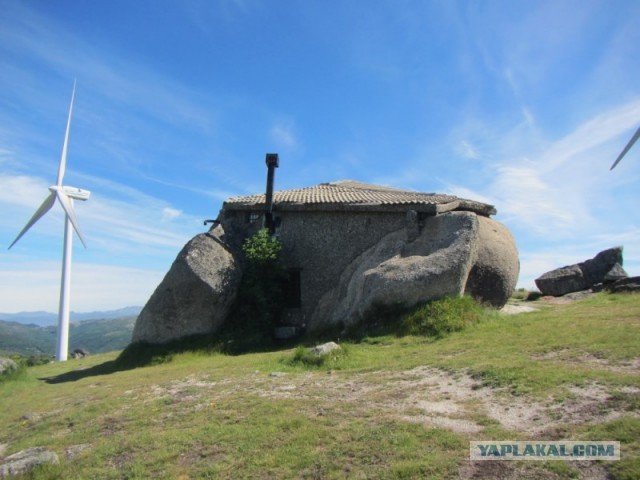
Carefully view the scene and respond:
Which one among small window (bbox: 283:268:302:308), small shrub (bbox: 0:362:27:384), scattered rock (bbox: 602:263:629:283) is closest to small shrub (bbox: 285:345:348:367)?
small window (bbox: 283:268:302:308)

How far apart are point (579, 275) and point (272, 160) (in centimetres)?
1453

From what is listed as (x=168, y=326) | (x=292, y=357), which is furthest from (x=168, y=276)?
(x=292, y=357)

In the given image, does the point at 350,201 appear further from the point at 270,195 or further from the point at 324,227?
the point at 270,195

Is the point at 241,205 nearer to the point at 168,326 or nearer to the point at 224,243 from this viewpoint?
the point at 224,243

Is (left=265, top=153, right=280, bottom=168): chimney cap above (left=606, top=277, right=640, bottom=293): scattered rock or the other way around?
above

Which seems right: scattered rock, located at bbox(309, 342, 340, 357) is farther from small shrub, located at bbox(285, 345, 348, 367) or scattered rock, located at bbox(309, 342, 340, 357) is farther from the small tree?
the small tree

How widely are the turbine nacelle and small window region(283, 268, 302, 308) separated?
19.4 metres

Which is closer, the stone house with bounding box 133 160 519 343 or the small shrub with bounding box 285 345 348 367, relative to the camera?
the small shrub with bounding box 285 345 348 367

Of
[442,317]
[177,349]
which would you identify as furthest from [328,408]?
[177,349]

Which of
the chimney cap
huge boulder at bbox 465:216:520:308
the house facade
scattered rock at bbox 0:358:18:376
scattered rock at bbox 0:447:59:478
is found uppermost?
the chimney cap

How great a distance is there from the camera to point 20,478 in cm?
626

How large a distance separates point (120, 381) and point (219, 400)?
16.0 feet

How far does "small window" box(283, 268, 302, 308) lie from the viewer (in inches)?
699

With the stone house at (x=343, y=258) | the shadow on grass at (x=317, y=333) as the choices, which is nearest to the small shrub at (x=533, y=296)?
the stone house at (x=343, y=258)
